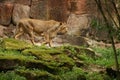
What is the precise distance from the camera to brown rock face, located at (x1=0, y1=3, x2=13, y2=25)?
1102 inches

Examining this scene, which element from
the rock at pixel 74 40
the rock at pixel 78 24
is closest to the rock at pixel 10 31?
the rock at pixel 74 40

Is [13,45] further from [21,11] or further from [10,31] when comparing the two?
[21,11]

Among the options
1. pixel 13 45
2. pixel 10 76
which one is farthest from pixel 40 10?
pixel 10 76

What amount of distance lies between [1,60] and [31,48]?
10.7 feet

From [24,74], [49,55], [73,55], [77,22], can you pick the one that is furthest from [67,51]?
[77,22]

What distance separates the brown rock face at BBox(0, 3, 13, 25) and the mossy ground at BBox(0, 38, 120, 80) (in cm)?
1029

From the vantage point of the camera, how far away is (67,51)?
1744 centimetres

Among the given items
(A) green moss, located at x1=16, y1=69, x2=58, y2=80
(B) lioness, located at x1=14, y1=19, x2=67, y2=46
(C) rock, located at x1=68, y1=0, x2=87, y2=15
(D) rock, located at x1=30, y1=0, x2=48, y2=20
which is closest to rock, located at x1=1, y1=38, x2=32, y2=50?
(A) green moss, located at x1=16, y1=69, x2=58, y2=80

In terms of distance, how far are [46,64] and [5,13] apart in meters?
14.1

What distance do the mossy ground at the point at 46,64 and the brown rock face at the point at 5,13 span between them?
10.3 metres

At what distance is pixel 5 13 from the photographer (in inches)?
1107

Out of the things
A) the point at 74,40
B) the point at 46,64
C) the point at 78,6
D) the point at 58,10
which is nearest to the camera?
the point at 46,64

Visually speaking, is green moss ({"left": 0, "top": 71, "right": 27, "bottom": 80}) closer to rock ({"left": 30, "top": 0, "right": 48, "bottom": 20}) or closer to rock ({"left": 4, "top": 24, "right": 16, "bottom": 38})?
rock ({"left": 4, "top": 24, "right": 16, "bottom": 38})

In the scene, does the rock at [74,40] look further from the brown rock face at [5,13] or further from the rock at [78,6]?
the brown rock face at [5,13]
